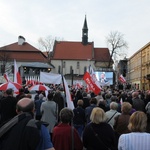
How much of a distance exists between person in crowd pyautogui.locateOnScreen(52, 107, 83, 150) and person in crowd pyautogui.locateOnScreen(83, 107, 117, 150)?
0.68 ft

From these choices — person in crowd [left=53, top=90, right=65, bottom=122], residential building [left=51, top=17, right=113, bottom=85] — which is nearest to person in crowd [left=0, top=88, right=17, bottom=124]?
person in crowd [left=53, top=90, right=65, bottom=122]

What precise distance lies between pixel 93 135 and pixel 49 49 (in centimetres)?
9780

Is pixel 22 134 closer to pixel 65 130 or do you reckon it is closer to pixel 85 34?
pixel 65 130

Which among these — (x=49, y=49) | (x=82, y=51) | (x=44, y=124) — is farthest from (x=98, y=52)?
(x=44, y=124)

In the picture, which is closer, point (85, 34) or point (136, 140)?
point (136, 140)

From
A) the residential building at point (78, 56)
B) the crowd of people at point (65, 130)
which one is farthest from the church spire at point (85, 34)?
the crowd of people at point (65, 130)

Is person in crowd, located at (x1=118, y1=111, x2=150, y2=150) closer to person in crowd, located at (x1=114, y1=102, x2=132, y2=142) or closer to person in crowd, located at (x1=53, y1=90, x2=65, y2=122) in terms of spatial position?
person in crowd, located at (x1=114, y1=102, x2=132, y2=142)

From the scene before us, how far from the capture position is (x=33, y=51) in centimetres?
8925

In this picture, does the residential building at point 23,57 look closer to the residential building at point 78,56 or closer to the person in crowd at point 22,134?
the residential building at point 78,56

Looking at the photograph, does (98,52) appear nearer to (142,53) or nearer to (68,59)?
(68,59)

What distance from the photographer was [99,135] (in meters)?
5.85

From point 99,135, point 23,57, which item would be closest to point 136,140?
point 99,135

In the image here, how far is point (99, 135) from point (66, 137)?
0.60 m

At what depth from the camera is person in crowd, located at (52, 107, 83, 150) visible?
582 cm
